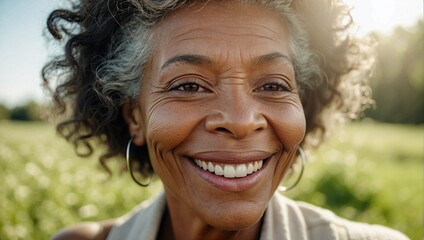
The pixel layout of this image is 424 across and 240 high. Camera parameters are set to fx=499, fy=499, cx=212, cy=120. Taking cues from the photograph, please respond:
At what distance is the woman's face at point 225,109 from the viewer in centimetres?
235

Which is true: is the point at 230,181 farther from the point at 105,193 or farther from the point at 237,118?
the point at 105,193

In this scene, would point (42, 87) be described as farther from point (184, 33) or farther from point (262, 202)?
point (262, 202)

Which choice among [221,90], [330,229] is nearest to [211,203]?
[221,90]

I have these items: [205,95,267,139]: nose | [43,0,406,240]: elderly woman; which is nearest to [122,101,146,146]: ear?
[43,0,406,240]: elderly woman

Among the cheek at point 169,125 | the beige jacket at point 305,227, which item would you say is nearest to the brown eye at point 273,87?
the cheek at point 169,125

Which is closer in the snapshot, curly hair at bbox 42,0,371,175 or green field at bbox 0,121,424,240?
curly hair at bbox 42,0,371,175

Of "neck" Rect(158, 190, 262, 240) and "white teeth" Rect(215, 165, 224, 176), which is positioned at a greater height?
"white teeth" Rect(215, 165, 224, 176)

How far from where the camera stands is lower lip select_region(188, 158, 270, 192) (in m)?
2.38

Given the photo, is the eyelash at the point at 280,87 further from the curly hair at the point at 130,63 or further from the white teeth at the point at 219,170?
the white teeth at the point at 219,170

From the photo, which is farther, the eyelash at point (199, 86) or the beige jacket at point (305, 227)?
the beige jacket at point (305, 227)

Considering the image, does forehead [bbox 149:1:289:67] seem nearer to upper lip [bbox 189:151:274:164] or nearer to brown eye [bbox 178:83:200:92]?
brown eye [bbox 178:83:200:92]

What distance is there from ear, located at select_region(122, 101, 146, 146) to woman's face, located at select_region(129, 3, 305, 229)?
1.14ft

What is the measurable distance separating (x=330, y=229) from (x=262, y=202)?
0.49m

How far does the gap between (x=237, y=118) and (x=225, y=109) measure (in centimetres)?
9
